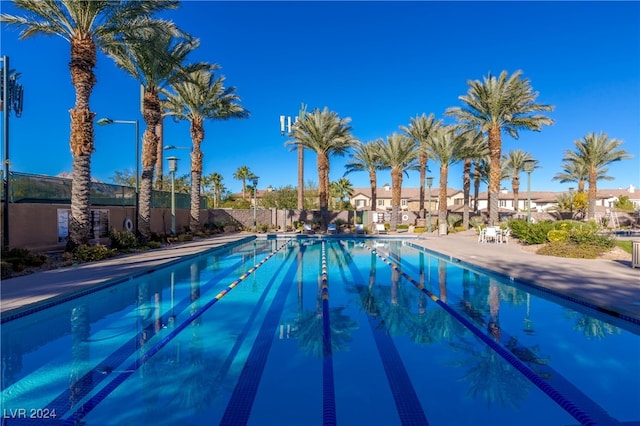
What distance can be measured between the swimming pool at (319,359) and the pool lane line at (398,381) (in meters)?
0.02

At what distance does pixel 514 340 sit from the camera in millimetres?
6223

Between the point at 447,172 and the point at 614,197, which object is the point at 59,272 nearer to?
the point at 447,172

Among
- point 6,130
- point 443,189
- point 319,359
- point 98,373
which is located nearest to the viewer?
point 98,373

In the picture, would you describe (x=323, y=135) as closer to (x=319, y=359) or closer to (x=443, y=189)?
(x=443, y=189)

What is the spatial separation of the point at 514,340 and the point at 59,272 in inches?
450

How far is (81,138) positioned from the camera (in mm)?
13359

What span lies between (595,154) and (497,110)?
18122mm

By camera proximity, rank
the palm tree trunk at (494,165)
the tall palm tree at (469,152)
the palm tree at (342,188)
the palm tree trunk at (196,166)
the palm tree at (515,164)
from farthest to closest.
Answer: the palm tree at (342,188), the palm tree at (515,164), the tall palm tree at (469,152), the palm tree trunk at (494,165), the palm tree trunk at (196,166)

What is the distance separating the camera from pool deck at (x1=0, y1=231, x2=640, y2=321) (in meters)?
7.46

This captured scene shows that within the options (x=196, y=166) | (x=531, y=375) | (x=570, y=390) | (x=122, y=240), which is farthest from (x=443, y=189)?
(x=570, y=390)

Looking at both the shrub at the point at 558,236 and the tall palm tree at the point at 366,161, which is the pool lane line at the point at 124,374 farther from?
the tall palm tree at the point at 366,161

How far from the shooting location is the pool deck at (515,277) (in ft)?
24.5

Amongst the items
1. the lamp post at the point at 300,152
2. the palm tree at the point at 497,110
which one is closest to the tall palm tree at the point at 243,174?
the lamp post at the point at 300,152

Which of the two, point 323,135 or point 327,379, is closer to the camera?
point 327,379
